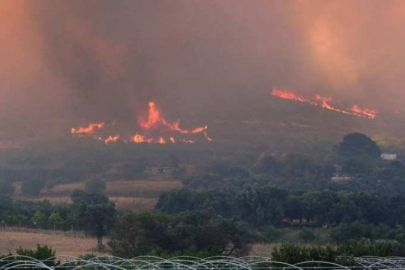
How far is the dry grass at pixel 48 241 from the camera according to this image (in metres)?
27.8

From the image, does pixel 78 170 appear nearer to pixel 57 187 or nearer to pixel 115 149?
pixel 57 187

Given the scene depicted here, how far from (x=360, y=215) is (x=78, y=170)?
38212 mm

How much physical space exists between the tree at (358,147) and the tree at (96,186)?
36.3 metres

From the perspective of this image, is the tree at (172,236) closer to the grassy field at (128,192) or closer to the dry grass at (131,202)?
the dry grass at (131,202)

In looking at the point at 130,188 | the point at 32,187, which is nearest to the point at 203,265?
the point at 130,188

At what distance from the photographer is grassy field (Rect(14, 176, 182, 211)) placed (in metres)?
48.1

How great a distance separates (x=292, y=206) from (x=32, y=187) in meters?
28.3

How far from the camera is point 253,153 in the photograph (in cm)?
8400

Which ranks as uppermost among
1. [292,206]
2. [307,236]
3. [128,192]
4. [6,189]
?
[6,189]

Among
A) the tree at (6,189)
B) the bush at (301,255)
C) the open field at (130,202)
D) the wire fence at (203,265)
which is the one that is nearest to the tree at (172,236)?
the bush at (301,255)

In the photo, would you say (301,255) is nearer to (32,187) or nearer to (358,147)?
(32,187)

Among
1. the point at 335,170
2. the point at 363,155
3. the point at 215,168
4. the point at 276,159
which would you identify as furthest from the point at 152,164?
the point at 363,155

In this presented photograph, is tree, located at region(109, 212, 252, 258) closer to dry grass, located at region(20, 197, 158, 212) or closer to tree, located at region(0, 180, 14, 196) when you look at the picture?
dry grass, located at region(20, 197, 158, 212)

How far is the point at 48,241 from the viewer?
98.2ft
